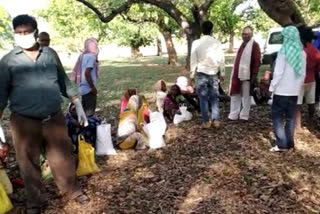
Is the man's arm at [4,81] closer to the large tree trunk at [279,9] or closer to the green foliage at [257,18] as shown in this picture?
the large tree trunk at [279,9]

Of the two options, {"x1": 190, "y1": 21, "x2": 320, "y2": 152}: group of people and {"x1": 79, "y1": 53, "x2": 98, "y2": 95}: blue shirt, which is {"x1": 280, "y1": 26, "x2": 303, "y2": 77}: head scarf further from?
{"x1": 79, "y1": 53, "x2": 98, "y2": 95}: blue shirt

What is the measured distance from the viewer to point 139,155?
613cm

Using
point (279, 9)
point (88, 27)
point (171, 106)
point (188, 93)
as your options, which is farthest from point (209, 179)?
point (88, 27)

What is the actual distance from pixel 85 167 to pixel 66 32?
129 feet

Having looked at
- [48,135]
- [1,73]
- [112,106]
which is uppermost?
[1,73]

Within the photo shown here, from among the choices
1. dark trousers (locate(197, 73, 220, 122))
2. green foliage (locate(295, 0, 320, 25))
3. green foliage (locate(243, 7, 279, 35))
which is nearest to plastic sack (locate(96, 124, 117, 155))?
dark trousers (locate(197, 73, 220, 122))

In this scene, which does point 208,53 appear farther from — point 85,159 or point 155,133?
point 85,159

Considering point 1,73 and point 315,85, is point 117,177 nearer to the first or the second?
point 1,73

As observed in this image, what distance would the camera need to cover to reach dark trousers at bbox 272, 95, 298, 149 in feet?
18.8

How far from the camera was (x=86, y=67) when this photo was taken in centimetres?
624

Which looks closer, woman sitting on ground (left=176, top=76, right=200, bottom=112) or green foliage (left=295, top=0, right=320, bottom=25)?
woman sitting on ground (left=176, top=76, right=200, bottom=112)

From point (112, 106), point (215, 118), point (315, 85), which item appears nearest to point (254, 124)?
point (215, 118)

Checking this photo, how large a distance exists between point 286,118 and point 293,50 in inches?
36.6

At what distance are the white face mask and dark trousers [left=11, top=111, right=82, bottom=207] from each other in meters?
0.65
